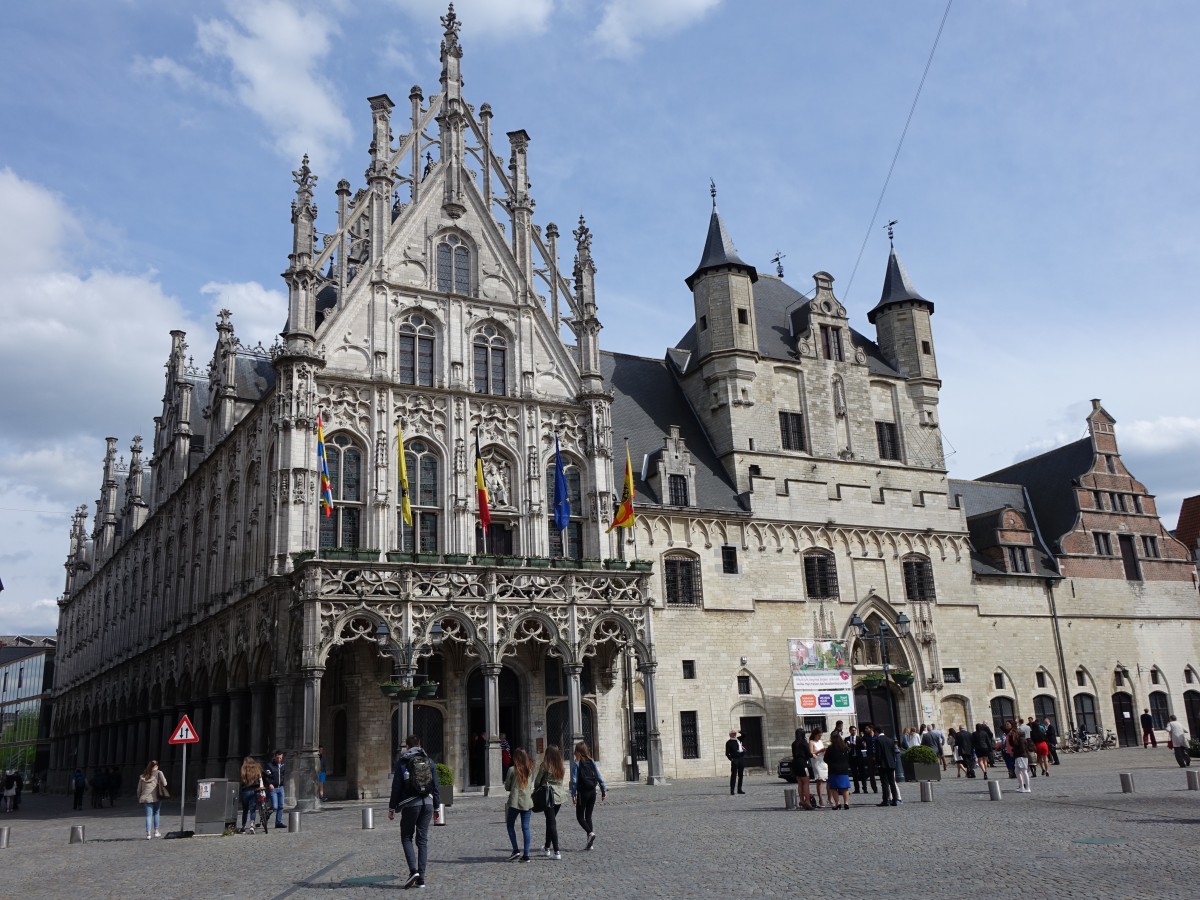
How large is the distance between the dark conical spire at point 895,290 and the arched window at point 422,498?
24564 millimetres

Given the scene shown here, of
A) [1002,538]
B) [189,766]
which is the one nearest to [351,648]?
[189,766]

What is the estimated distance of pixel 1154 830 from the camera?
51.2 feet

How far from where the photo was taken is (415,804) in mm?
13109

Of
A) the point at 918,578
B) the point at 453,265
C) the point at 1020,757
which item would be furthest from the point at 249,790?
the point at 918,578

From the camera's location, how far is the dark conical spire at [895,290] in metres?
48.6

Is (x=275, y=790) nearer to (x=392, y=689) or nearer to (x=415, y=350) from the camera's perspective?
(x=392, y=689)

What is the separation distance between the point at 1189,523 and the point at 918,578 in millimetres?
29765

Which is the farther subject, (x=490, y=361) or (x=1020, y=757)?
(x=490, y=361)

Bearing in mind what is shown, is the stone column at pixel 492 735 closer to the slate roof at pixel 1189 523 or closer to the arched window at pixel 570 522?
the arched window at pixel 570 522

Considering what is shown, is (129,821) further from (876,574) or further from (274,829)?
(876,574)

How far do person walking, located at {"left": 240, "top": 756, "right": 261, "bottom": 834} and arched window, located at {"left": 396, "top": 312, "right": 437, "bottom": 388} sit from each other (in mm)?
15641

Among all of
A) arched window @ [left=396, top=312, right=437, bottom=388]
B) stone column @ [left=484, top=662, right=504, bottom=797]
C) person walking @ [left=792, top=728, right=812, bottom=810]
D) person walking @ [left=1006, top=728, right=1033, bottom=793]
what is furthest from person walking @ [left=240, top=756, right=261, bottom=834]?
person walking @ [left=1006, top=728, right=1033, bottom=793]

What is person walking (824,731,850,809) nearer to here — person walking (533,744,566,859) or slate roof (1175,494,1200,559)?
person walking (533,744,566,859)

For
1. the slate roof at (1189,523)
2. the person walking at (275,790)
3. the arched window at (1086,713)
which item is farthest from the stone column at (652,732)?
the slate roof at (1189,523)
